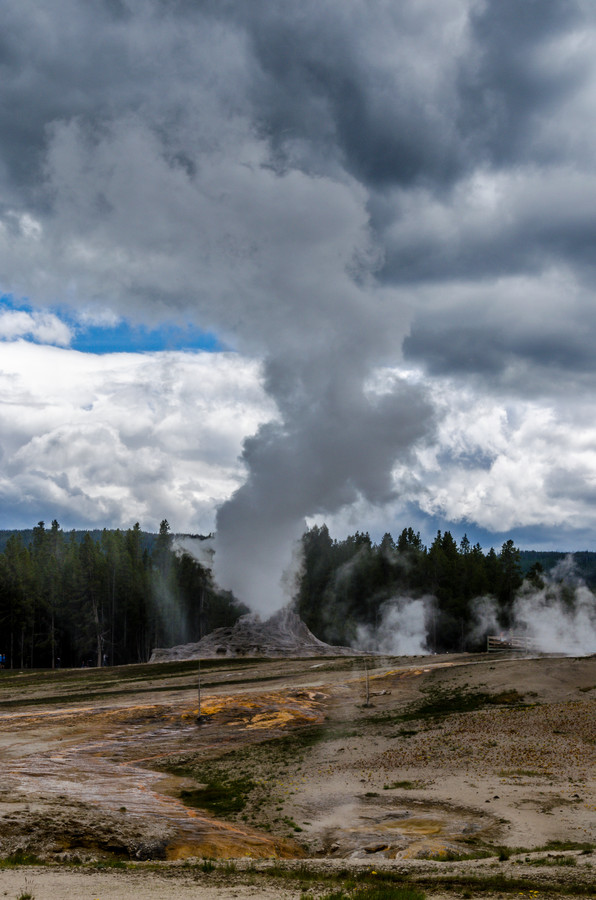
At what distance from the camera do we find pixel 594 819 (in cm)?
2528

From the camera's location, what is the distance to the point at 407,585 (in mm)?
120625

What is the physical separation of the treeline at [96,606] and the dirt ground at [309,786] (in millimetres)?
44370

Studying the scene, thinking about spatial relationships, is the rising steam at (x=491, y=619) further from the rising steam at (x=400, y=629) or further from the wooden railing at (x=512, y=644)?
the wooden railing at (x=512, y=644)

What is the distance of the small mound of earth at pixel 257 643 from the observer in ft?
317

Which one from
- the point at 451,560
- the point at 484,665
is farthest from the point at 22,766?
the point at 451,560

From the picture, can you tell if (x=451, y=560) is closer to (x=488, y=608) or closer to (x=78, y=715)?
(x=488, y=608)

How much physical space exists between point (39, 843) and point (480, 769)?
22161 mm

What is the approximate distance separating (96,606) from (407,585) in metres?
52.5

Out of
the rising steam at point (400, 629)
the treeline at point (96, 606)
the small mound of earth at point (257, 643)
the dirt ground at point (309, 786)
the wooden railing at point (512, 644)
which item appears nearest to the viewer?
the dirt ground at point (309, 786)

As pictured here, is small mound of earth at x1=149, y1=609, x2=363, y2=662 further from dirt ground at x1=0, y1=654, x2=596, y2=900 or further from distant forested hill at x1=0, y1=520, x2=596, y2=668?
dirt ground at x1=0, y1=654, x2=596, y2=900

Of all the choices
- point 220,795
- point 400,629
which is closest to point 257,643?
point 400,629

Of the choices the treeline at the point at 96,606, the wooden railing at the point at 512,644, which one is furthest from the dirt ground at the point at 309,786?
the treeline at the point at 96,606

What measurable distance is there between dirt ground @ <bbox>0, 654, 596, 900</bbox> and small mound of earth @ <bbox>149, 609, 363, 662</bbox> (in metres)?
27.6

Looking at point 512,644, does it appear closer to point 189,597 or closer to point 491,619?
point 491,619
